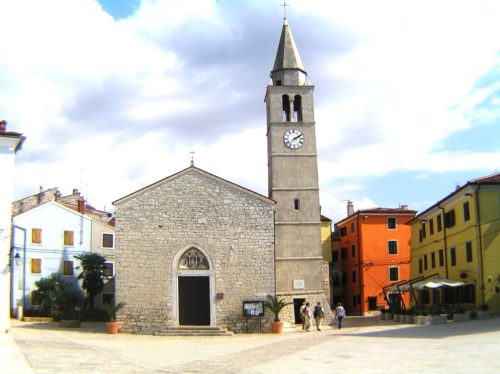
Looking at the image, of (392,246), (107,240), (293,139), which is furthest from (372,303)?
(107,240)

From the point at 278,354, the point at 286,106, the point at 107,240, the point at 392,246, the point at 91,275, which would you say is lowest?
the point at 278,354

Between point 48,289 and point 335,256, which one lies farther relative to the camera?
point 335,256

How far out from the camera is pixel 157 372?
610 inches

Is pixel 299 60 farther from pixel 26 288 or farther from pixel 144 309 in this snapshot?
pixel 26 288

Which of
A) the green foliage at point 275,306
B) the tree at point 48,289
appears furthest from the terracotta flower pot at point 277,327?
the tree at point 48,289

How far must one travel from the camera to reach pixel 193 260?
32.4 m

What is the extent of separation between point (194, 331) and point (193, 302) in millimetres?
1924

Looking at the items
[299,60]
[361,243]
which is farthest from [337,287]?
[299,60]

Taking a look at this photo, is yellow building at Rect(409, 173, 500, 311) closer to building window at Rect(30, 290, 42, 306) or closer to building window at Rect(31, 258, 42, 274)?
building window at Rect(30, 290, 42, 306)

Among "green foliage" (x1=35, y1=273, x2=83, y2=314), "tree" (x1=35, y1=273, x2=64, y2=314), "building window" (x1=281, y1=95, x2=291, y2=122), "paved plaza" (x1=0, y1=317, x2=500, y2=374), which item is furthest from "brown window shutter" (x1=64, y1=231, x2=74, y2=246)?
"paved plaza" (x1=0, y1=317, x2=500, y2=374)

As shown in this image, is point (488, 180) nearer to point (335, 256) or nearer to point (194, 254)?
point (194, 254)

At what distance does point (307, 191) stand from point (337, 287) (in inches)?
886

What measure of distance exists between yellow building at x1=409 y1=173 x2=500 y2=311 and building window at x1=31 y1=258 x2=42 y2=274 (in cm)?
2654

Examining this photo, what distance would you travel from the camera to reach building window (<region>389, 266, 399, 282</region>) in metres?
52.2
